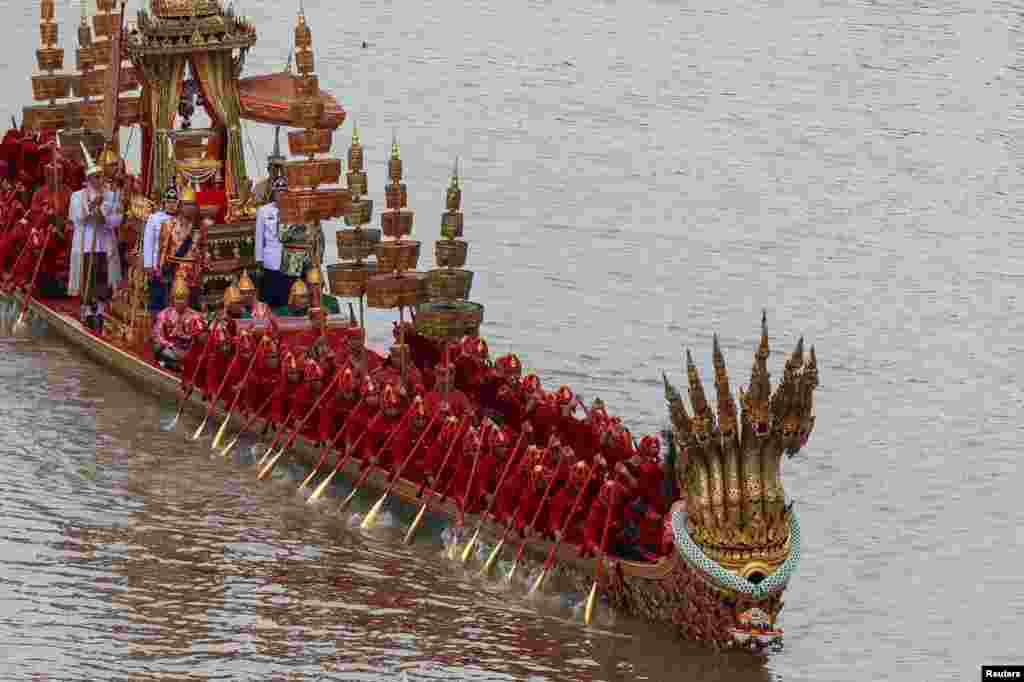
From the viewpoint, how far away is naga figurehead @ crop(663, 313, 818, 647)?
87.0 feet

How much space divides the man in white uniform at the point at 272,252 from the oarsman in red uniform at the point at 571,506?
8110mm

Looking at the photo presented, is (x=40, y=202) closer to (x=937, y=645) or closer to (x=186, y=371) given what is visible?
(x=186, y=371)

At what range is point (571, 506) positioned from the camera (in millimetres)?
28297

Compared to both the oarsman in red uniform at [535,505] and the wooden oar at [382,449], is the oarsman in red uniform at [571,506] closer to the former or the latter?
the oarsman in red uniform at [535,505]

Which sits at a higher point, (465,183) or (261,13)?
(261,13)

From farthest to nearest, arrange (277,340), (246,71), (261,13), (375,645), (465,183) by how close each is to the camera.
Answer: (261,13)
(246,71)
(465,183)
(277,340)
(375,645)

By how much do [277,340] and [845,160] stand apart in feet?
61.6

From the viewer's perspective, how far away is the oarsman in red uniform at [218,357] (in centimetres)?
3334

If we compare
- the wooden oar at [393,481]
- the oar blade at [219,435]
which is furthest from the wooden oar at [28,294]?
the wooden oar at [393,481]

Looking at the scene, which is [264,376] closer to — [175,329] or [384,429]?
[175,329]

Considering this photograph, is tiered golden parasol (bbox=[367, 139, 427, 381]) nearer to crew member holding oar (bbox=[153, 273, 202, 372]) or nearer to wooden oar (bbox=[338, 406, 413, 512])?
wooden oar (bbox=[338, 406, 413, 512])

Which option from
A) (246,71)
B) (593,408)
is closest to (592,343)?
(593,408)

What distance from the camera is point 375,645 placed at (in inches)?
1097

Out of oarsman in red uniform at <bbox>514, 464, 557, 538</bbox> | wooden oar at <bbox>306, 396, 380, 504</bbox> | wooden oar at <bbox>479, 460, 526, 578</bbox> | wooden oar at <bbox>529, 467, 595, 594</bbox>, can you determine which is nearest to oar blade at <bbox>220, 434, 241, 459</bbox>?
wooden oar at <bbox>306, 396, 380, 504</bbox>
